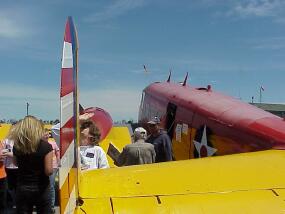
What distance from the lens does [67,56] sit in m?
2.55

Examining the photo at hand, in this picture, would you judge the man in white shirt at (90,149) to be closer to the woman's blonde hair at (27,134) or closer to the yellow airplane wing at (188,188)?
the woman's blonde hair at (27,134)

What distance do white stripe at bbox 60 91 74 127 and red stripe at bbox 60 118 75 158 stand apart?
0.03 meters

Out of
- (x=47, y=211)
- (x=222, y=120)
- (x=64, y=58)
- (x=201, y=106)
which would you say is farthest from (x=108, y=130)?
(x=64, y=58)

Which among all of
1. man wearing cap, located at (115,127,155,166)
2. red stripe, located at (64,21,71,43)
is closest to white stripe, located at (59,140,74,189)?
red stripe, located at (64,21,71,43)

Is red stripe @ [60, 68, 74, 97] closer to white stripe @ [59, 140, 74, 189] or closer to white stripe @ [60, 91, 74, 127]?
white stripe @ [60, 91, 74, 127]

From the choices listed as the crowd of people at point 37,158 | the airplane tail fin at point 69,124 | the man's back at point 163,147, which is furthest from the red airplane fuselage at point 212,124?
the airplane tail fin at point 69,124

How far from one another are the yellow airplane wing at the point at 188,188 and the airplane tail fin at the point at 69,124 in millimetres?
87

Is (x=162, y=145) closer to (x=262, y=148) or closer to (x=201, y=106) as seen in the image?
(x=201, y=106)

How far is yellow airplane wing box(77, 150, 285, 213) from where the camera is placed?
2586 millimetres

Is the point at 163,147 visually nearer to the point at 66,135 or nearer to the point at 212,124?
the point at 212,124

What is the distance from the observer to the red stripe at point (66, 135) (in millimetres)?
2395

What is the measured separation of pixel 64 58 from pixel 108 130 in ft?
29.4

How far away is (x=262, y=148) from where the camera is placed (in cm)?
507

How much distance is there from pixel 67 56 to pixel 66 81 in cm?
14
